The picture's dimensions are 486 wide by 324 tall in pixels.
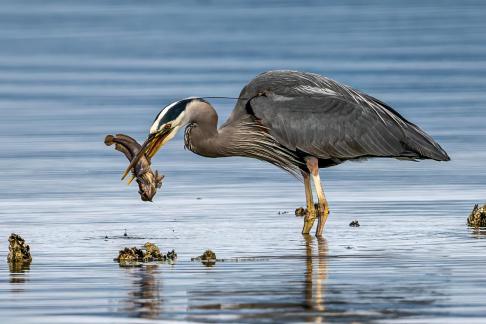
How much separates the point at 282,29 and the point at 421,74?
12.2m

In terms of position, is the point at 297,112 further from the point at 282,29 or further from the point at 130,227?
the point at 282,29

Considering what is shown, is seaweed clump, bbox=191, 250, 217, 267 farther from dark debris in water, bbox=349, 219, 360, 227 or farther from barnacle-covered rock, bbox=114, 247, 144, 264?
dark debris in water, bbox=349, 219, 360, 227

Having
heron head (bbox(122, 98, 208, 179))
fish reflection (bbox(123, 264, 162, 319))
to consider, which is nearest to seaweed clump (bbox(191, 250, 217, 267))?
fish reflection (bbox(123, 264, 162, 319))

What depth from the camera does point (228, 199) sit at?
55.7ft

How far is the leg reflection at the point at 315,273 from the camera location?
→ 1109 centimetres

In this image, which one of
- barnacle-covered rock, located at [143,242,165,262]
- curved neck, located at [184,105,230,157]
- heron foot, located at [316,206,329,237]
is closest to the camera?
barnacle-covered rock, located at [143,242,165,262]

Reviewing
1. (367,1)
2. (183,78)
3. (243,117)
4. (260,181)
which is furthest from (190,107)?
(367,1)

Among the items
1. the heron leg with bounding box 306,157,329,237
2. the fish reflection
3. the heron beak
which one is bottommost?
the fish reflection

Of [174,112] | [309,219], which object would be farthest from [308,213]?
[174,112]

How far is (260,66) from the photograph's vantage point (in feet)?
105

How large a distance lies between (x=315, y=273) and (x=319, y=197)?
3.07 metres

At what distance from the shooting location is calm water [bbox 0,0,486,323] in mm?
11234

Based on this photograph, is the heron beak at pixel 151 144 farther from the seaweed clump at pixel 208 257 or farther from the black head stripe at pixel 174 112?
the seaweed clump at pixel 208 257

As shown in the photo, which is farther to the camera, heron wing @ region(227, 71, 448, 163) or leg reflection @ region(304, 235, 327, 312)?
heron wing @ region(227, 71, 448, 163)
